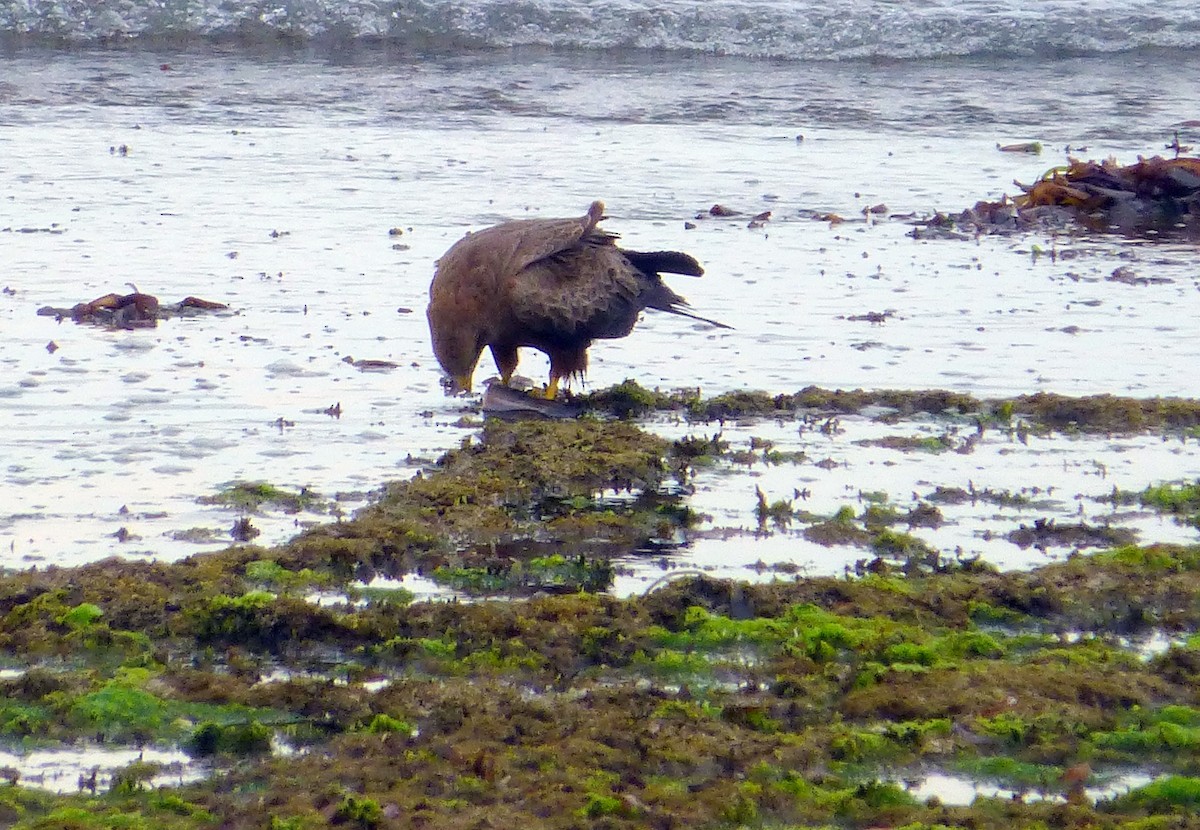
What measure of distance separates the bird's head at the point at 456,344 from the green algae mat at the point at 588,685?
1.65m

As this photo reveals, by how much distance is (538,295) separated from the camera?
6.29 meters

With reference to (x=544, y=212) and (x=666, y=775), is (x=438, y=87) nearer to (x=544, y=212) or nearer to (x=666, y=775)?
(x=544, y=212)

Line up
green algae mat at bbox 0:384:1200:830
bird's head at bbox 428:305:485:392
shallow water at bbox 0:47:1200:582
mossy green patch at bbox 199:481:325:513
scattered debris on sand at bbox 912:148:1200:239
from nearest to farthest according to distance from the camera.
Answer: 1. green algae mat at bbox 0:384:1200:830
2. mossy green patch at bbox 199:481:325:513
3. shallow water at bbox 0:47:1200:582
4. bird's head at bbox 428:305:485:392
5. scattered debris on sand at bbox 912:148:1200:239

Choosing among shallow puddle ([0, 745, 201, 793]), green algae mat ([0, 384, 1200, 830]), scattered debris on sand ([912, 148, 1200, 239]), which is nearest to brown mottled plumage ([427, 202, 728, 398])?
green algae mat ([0, 384, 1200, 830])

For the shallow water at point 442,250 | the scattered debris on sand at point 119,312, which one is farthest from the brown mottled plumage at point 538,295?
the scattered debris on sand at point 119,312

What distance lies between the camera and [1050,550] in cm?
434

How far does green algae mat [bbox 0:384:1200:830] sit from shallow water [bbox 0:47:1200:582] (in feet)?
1.13

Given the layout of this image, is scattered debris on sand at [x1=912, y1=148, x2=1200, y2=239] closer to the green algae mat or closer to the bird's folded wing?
the bird's folded wing

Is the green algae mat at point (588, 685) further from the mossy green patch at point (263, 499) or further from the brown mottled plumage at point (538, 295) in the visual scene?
the brown mottled plumage at point (538, 295)

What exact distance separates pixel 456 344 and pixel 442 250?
2.64 meters

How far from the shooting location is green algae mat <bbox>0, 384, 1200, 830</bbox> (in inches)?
112

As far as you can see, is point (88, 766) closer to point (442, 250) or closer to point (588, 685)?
point (588, 685)

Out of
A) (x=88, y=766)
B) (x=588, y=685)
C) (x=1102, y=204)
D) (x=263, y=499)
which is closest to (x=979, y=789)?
(x=588, y=685)

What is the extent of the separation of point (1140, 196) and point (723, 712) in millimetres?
8008
